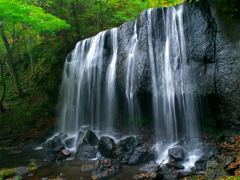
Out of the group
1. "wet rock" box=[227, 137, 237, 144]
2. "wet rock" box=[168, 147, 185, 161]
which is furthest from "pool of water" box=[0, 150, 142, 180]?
"wet rock" box=[227, 137, 237, 144]

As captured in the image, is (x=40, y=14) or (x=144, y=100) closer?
(x=144, y=100)

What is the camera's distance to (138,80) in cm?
872

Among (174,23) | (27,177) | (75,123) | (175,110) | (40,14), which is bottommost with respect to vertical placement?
(27,177)

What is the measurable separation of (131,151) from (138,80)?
3446 mm

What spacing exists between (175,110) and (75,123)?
730 cm

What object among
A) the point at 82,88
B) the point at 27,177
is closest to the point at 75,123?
the point at 82,88

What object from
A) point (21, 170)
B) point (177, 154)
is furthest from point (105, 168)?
point (21, 170)

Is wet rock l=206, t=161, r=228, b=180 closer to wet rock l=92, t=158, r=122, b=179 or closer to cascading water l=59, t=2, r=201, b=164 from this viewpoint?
cascading water l=59, t=2, r=201, b=164

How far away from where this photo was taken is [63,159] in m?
7.64

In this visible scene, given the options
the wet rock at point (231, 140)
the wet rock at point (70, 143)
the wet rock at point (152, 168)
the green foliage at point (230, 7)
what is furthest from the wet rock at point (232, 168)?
the wet rock at point (70, 143)

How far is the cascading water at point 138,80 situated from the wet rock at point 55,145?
2.15 meters

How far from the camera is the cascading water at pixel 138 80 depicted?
788cm

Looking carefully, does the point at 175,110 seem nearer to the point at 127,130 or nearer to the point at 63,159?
the point at 127,130

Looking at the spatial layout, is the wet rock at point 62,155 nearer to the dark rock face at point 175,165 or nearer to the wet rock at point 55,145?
the wet rock at point 55,145
